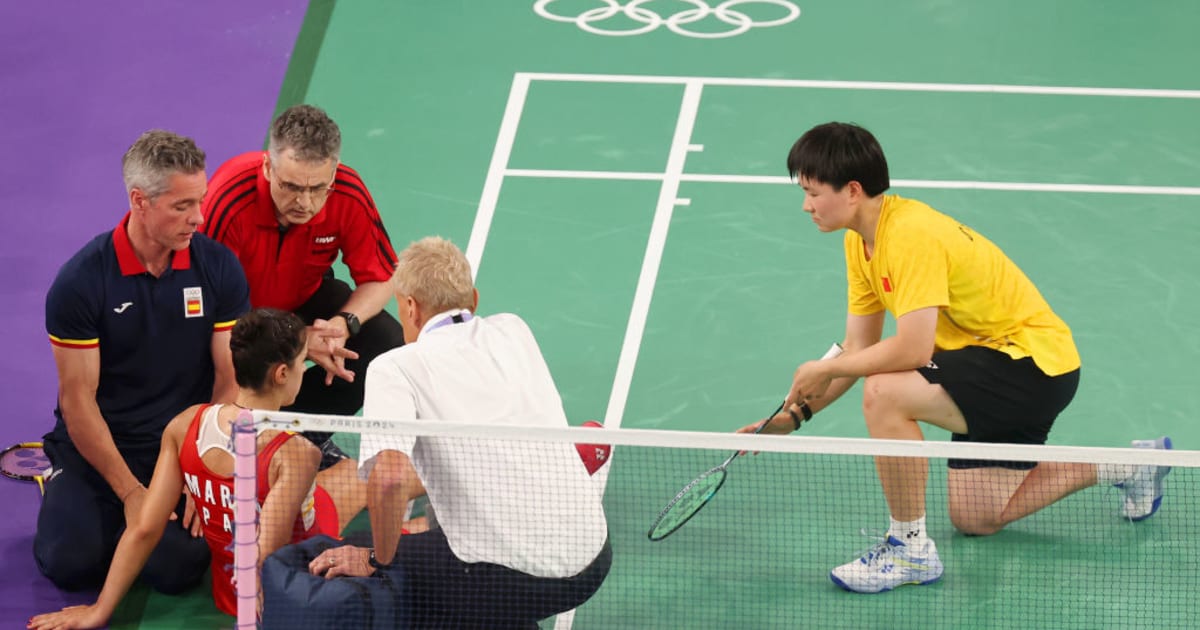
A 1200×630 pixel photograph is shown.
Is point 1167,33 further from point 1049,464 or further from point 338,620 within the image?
point 338,620

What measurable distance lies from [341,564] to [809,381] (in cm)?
228

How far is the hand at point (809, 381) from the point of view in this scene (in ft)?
23.4

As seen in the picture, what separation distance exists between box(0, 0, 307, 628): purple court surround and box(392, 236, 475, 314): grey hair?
117 inches

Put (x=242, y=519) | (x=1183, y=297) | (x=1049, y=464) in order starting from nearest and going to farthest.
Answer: (x=242, y=519)
(x=1049, y=464)
(x=1183, y=297)

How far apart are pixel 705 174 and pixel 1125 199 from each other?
2.58 metres

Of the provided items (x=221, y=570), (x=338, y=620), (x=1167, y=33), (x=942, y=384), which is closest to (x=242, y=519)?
(x=338, y=620)

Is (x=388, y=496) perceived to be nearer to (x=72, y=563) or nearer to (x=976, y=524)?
(x=72, y=563)

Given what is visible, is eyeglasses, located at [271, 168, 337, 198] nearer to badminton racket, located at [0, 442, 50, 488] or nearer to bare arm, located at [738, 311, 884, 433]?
badminton racket, located at [0, 442, 50, 488]

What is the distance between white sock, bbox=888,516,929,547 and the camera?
278 inches

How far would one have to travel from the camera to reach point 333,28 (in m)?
12.1

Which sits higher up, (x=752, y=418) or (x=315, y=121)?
(x=315, y=121)

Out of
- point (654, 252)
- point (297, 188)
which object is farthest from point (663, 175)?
point (297, 188)

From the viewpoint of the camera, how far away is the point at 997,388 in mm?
7168

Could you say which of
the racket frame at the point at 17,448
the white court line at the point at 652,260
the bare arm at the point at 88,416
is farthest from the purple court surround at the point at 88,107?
the white court line at the point at 652,260
